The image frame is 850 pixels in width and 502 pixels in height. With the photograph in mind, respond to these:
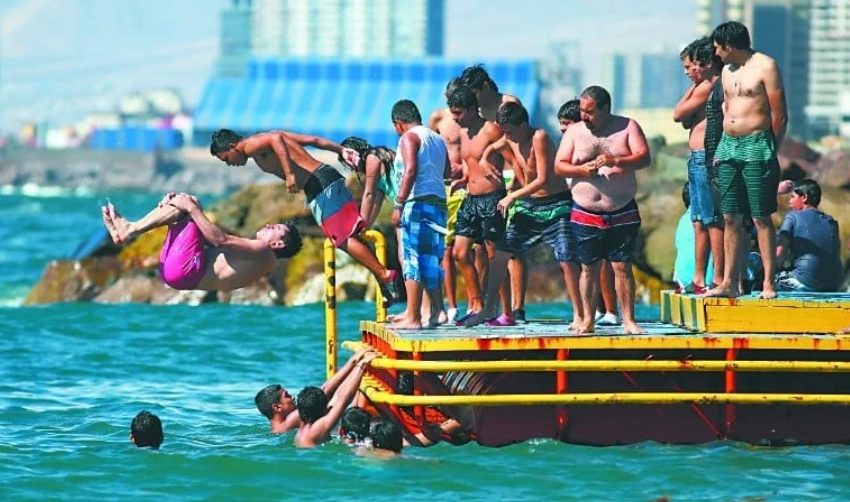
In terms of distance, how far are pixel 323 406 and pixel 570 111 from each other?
2.90 metres

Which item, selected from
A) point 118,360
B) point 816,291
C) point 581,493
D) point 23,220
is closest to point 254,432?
point 581,493

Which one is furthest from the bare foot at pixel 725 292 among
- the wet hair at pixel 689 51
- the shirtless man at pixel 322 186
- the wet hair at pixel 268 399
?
the wet hair at pixel 268 399

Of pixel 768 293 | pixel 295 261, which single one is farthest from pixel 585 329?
pixel 295 261

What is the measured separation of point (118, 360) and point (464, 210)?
27.0 ft

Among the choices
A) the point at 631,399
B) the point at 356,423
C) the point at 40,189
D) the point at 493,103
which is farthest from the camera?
the point at 40,189

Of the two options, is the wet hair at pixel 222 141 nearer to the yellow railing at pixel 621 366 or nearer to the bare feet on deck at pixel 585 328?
the yellow railing at pixel 621 366

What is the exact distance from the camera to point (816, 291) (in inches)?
644

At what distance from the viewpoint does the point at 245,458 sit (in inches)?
565

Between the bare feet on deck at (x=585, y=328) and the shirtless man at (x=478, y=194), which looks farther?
the shirtless man at (x=478, y=194)

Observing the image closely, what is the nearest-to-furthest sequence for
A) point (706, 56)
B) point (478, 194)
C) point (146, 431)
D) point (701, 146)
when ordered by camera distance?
point (146, 431)
point (706, 56)
point (701, 146)
point (478, 194)

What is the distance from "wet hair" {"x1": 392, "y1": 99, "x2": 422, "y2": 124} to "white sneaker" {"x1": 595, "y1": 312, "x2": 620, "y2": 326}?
2011mm

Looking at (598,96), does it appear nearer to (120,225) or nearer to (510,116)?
(510,116)

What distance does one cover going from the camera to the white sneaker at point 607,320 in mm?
15047

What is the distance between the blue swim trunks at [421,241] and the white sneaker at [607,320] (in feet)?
4.59
